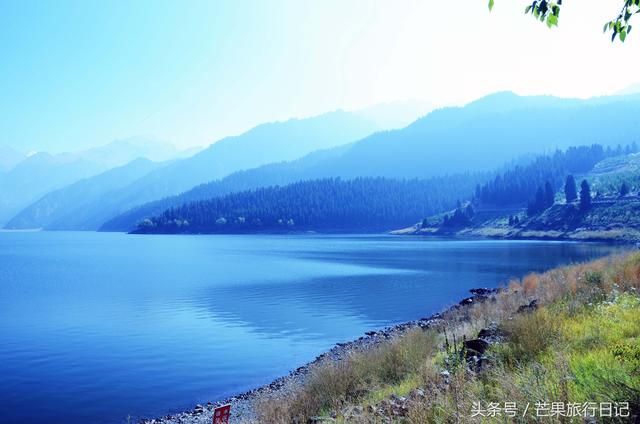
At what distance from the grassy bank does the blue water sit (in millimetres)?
9667

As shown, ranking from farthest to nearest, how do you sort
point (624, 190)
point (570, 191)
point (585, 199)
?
point (570, 191) < point (624, 190) < point (585, 199)

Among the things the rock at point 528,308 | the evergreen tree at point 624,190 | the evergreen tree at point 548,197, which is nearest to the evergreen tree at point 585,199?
the evergreen tree at point 624,190

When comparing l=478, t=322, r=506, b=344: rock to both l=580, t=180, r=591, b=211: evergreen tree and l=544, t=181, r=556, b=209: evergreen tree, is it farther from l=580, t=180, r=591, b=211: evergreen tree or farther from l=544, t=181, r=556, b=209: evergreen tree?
l=544, t=181, r=556, b=209: evergreen tree

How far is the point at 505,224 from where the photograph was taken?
186 meters

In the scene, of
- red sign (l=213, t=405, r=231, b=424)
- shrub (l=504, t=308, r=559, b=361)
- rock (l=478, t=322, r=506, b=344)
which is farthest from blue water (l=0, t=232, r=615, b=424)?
shrub (l=504, t=308, r=559, b=361)

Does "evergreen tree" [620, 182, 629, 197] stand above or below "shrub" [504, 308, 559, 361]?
above

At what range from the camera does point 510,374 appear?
7.98 m

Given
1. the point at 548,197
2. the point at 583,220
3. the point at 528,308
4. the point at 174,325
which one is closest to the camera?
the point at 528,308

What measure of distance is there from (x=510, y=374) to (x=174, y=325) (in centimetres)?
3033

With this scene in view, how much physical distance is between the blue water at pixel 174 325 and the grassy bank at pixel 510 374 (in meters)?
9.67

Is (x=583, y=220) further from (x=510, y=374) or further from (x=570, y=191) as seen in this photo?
(x=510, y=374)

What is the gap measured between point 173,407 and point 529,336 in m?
14.1

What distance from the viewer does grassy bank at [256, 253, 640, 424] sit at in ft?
20.7

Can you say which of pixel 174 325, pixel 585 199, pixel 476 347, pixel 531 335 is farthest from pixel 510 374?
pixel 585 199
